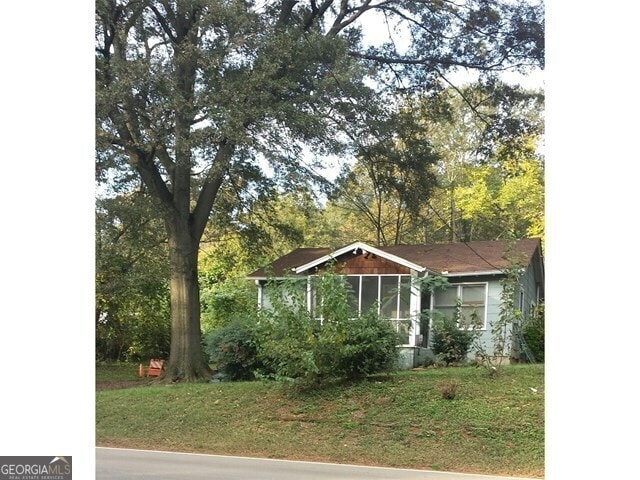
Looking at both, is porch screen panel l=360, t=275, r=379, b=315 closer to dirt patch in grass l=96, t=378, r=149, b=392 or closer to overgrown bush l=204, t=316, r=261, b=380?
overgrown bush l=204, t=316, r=261, b=380

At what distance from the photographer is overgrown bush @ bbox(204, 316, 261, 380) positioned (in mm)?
5078

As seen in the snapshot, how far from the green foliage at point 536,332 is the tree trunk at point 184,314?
2252 mm

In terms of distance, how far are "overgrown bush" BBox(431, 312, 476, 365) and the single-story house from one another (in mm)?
49

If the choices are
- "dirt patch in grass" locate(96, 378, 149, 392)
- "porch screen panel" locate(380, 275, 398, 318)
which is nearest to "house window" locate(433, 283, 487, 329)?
"porch screen panel" locate(380, 275, 398, 318)

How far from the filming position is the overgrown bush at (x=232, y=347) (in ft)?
16.7

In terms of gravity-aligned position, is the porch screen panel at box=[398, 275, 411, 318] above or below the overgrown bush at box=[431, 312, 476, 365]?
above

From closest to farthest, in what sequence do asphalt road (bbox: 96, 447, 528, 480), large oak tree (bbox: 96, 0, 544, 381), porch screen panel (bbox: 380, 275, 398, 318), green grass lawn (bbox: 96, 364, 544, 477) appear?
asphalt road (bbox: 96, 447, 528, 480) < green grass lawn (bbox: 96, 364, 544, 477) < porch screen panel (bbox: 380, 275, 398, 318) < large oak tree (bbox: 96, 0, 544, 381)

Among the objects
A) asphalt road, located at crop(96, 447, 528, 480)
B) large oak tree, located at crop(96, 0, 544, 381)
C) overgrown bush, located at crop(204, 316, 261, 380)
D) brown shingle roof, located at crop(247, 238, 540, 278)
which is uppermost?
large oak tree, located at crop(96, 0, 544, 381)

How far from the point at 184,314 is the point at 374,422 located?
1.60 meters

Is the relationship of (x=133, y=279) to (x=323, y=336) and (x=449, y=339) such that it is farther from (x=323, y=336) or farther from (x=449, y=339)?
(x=449, y=339)
